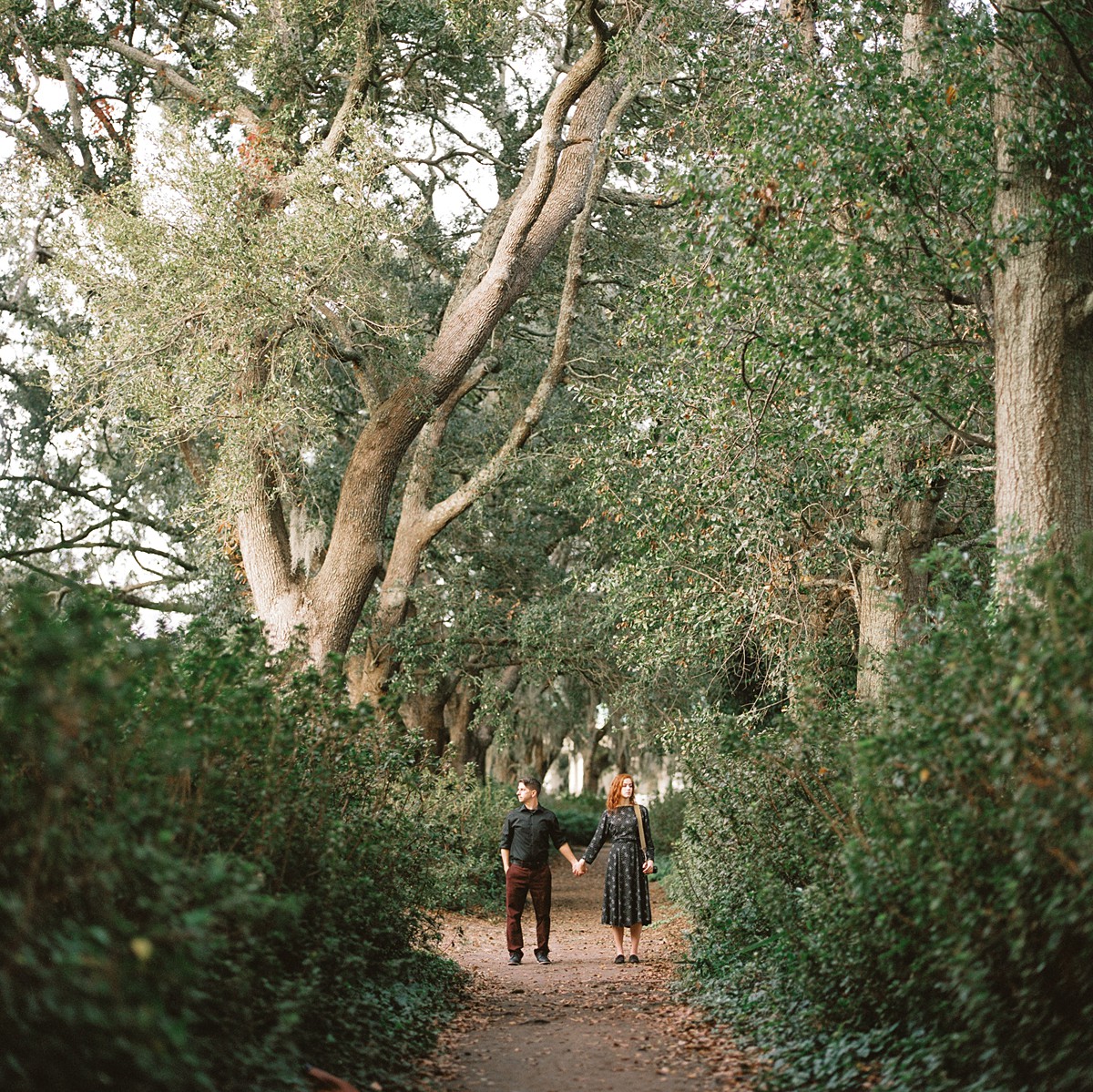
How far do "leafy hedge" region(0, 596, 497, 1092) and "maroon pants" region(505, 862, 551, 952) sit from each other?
329cm

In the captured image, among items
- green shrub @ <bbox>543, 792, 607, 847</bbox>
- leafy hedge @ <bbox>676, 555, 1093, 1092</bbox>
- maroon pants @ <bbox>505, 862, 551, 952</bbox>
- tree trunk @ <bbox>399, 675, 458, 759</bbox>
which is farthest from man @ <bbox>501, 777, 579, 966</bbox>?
green shrub @ <bbox>543, 792, 607, 847</bbox>

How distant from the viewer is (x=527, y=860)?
38.9ft

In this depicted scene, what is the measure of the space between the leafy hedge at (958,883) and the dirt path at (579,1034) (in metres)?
0.54

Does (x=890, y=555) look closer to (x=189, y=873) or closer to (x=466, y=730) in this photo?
(x=189, y=873)

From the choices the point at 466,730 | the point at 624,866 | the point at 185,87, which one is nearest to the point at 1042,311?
the point at 624,866

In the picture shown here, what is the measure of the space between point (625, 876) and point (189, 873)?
8.70 meters

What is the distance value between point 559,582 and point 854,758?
1518cm

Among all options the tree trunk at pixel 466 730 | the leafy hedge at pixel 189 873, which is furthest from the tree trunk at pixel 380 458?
the tree trunk at pixel 466 730

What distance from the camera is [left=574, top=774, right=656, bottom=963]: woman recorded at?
1203 cm

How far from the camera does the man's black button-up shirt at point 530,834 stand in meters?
11.9

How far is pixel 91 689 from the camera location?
3426mm

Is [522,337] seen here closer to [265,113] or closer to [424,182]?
[424,182]

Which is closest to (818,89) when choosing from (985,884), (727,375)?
(727,375)

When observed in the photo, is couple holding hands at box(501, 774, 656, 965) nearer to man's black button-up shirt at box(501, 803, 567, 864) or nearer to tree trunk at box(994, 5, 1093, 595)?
man's black button-up shirt at box(501, 803, 567, 864)
